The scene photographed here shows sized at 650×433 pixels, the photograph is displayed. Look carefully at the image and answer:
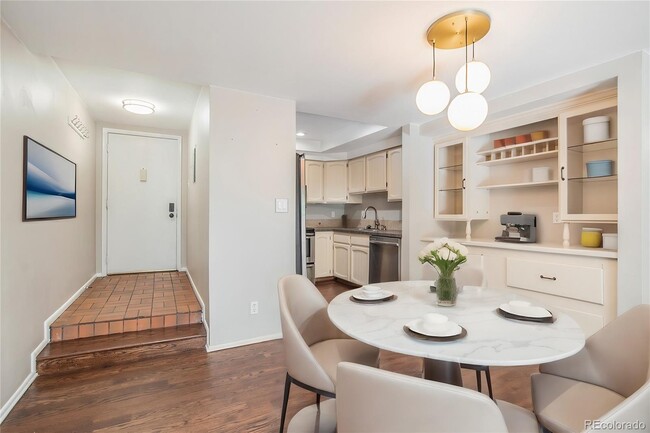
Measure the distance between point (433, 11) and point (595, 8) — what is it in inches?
33.6

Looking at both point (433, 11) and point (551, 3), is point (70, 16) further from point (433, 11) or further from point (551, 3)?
point (551, 3)

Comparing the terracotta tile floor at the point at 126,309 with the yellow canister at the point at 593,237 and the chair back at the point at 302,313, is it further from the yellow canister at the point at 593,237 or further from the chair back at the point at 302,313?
the yellow canister at the point at 593,237

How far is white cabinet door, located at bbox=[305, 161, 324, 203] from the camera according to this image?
18.2 ft

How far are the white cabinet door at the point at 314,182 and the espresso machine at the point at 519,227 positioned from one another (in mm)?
3083

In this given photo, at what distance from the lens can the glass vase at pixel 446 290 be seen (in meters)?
1.53

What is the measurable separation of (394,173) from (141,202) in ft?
12.3

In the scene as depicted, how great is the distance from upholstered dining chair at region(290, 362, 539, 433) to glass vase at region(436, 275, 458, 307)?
0.80 m

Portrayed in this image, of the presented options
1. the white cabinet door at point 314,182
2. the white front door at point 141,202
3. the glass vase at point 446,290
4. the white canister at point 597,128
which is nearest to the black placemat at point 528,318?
the glass vase at point 446,290

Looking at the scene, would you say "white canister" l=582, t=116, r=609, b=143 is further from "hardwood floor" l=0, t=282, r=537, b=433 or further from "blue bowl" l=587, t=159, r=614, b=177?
"hardwood floor" l=0, t=282, r=537, b=433

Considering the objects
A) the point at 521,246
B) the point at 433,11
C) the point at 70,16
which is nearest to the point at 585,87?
the point at 521,246

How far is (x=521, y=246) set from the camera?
2.82 m

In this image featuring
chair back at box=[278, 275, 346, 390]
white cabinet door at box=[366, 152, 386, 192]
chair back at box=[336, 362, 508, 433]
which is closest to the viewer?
chair back at box=[336, 362, 508, 433]

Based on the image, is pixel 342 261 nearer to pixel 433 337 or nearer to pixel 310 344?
pixel 310 344
